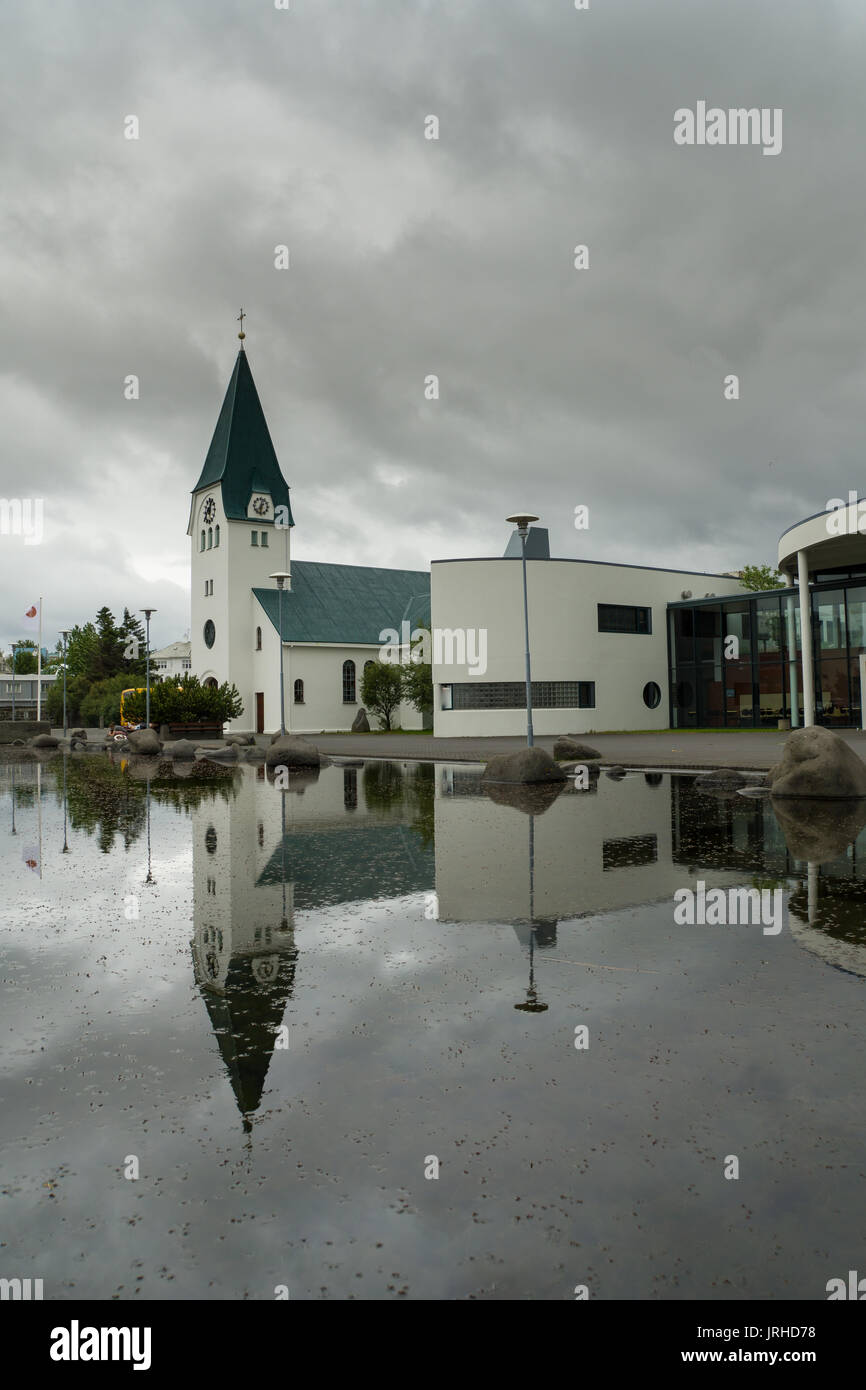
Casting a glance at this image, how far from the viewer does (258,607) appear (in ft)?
193

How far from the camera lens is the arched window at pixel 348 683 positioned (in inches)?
2371

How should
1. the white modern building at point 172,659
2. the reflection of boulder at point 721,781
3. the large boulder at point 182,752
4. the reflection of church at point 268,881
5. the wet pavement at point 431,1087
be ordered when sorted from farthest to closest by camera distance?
the white modern building at point 172,659, the large boulder at point 182,752, the reflection of boulder at point 721,781, the reflection of church at point 268,881, the wet pavement at point 431,1087

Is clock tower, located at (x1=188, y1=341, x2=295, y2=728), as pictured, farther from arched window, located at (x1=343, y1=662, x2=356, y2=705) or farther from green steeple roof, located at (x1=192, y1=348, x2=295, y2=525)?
arched window, located at (x1=343, y1=662, x2=356, y2=705)

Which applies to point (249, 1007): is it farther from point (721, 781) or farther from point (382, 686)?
point (382, 686)

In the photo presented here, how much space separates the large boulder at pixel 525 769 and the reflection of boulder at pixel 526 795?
0.68 feet

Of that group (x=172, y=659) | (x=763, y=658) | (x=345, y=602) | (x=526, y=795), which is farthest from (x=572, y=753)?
(x=172, y=659)

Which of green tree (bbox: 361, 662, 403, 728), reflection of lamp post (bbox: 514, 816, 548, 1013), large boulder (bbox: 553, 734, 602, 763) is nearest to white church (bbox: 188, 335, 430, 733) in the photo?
green tree (bbox: 361, 662, 403, 728)

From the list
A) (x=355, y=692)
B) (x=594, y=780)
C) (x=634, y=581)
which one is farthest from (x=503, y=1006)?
(x=355, y=692)

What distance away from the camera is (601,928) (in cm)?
620

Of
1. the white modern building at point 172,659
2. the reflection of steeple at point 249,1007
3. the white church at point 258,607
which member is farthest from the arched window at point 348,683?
the white modern building at point 172,659

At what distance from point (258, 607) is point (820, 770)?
4872 centimetres

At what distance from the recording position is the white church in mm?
58125

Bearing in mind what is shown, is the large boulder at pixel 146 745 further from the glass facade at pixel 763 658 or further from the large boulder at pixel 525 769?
the glass facade at pixel 763 658
